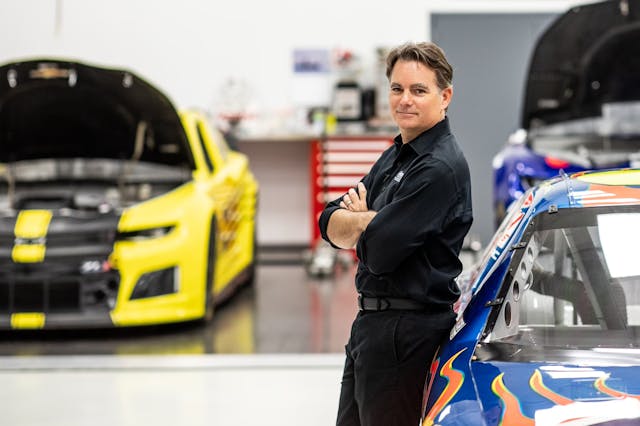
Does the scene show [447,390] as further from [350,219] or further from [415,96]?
[415,96]

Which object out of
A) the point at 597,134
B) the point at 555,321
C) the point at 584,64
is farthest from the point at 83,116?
the point at 555,321

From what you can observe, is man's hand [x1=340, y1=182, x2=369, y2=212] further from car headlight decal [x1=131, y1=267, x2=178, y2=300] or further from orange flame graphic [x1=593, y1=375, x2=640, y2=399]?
car headlight decal [x1=131, y1=267, x2=178, y2=300]

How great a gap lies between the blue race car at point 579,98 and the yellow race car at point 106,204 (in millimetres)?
2048

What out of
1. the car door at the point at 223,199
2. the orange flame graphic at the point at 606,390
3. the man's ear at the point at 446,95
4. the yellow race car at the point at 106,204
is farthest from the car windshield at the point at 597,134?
the orange flame graphic at the point at 606,390

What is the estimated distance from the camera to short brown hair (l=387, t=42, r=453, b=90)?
2.45 metres

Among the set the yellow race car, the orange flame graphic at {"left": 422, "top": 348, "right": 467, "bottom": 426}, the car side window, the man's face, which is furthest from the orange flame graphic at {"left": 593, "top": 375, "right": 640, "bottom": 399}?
the car side window

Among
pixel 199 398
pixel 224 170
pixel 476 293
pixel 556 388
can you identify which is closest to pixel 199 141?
pixel 224 170

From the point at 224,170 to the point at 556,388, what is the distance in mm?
5008

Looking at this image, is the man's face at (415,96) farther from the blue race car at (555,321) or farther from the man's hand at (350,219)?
the blue race car at (555,321)

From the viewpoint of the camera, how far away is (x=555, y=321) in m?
2.67

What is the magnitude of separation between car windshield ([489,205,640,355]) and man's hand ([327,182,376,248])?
0.42 metres

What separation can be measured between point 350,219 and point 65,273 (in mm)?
3528

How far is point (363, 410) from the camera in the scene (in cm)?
245

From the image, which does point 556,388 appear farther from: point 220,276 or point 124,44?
point 124,44
